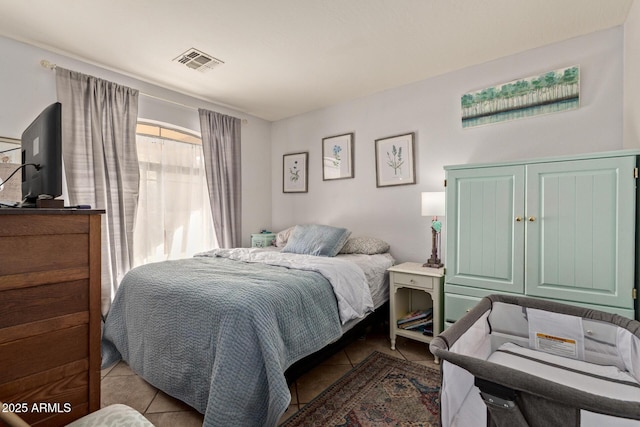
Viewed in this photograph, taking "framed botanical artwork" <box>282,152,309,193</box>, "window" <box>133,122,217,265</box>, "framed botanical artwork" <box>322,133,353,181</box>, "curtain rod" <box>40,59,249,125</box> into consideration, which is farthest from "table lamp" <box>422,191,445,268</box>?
"curtain rod" <box>40,59,249,125</box>

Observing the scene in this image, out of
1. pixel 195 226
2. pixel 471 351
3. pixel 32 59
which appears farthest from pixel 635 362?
pixel 32 59

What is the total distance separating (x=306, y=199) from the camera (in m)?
4.12

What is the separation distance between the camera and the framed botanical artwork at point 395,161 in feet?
10.4

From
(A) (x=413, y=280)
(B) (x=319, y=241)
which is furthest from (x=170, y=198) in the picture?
(A) (x=413, y=280)

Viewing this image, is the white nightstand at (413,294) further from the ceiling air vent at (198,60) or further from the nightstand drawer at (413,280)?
the ceiling air vent at (198,60)

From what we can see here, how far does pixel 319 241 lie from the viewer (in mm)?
3092

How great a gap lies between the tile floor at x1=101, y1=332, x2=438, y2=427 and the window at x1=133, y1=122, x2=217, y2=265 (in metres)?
1.25

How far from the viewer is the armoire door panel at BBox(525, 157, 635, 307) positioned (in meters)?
1.70

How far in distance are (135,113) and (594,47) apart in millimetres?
3966

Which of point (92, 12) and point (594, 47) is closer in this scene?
point (92, 12)

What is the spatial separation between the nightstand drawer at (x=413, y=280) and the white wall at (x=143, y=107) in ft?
7.31

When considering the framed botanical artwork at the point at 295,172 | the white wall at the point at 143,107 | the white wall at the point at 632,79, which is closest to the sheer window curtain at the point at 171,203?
the white wall at the point at 143,107

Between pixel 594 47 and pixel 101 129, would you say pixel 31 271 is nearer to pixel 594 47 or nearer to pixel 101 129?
pixel 101 129

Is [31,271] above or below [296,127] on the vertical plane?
below
